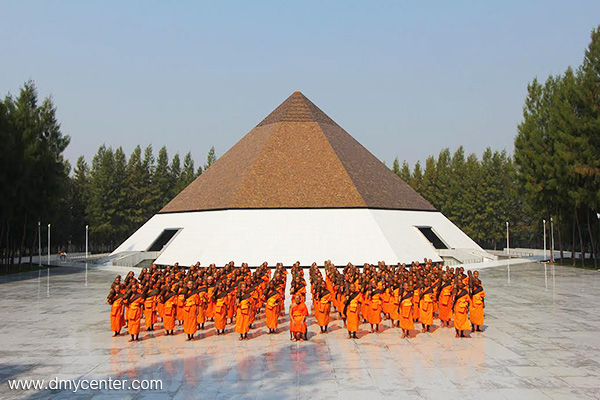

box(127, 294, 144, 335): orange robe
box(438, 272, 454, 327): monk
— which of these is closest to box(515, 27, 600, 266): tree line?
box(438, 272, 454, 327): monk

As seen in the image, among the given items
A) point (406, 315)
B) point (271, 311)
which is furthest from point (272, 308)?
point (406, 315)

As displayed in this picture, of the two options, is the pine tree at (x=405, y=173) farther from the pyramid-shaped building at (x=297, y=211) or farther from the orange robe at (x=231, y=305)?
the orange robe at (x=231, y=305)

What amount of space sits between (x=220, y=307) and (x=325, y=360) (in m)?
3.66

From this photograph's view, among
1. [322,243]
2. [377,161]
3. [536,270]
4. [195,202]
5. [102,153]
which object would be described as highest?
[102,153]

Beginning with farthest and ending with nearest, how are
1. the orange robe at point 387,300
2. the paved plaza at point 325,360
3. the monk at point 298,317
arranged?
the orange robe at point 387,300 < the monk at point 298,317 < the paved plaza at point 325,360

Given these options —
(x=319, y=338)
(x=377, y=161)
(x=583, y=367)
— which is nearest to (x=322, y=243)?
(x=377, y=161)

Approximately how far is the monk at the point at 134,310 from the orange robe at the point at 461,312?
7661 mm

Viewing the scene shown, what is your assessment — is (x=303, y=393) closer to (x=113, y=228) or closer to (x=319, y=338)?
(x=319, y=338)

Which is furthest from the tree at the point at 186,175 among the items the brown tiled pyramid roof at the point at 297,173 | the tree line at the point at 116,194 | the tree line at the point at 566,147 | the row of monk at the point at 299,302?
the row of monk at the point at 299,302

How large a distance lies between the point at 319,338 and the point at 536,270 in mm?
24120

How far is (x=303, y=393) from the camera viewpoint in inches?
316

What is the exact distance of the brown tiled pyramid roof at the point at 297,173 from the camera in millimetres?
35281

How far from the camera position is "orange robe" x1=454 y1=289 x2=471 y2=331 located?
12172mm

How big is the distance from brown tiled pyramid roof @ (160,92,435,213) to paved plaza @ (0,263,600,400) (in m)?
19.6
